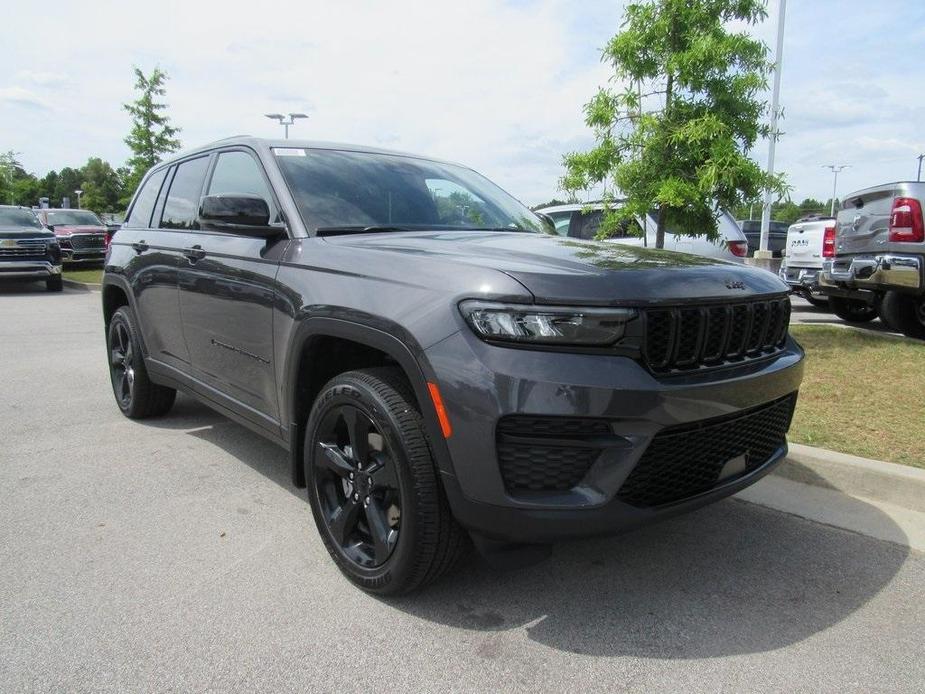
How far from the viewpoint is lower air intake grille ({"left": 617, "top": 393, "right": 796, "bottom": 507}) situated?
235 centimetres

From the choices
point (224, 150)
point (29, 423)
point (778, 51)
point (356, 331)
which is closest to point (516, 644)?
point (356, 331)

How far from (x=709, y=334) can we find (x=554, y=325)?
62 centimetres


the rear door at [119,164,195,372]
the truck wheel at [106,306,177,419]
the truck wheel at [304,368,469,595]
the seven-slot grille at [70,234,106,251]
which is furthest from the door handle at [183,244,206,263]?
the seven-slot grille at [70,234,106,251]

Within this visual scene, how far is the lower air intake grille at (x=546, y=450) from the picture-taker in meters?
2.23

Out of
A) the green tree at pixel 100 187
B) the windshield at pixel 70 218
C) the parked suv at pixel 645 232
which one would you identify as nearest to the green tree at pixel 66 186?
the green tree at pixel 100 187

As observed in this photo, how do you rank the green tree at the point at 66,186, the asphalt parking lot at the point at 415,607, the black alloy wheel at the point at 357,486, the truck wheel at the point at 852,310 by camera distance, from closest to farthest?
1. the asphalt parking lot at the point at 415,607
2. the black alloy wheel at the point at 357,486
3. the truck wheel at the point at 852,310
4. the green tree at the point at 66,186

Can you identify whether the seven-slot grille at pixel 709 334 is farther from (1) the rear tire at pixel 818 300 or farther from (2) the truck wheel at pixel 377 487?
(1) the rear tire at pixel 818 300

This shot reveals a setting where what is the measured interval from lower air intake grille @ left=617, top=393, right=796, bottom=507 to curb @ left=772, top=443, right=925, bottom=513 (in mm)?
1009

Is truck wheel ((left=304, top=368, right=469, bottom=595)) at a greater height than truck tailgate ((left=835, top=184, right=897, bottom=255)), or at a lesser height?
lesser

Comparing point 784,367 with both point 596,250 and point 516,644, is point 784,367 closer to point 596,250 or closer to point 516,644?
point 596,250

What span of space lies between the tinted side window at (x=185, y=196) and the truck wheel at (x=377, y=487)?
1.94 meters

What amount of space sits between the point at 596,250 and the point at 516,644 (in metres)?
1.52

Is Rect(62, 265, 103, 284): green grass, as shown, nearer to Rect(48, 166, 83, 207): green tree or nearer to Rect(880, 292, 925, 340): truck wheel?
Rect(880, 292, 925, 340): truck wheel

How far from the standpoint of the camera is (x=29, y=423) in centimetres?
518
